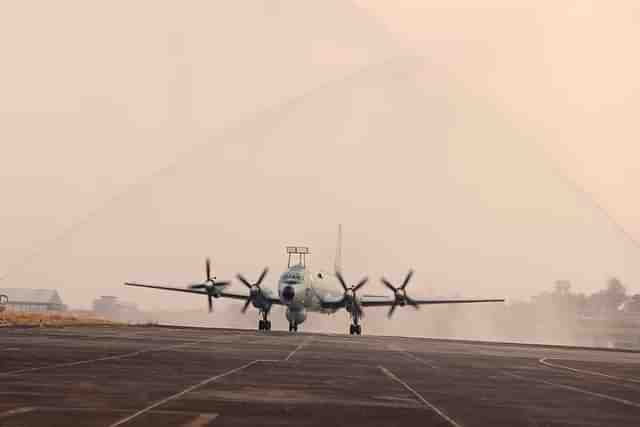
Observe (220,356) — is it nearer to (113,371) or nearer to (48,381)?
(113,371)

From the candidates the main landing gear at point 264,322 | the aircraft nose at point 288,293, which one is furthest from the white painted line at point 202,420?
the main landing gear at point 264,322

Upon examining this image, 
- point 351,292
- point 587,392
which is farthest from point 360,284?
point 587,392

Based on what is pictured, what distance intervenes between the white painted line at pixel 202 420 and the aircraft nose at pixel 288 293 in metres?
65.4

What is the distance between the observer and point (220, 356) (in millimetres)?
32156

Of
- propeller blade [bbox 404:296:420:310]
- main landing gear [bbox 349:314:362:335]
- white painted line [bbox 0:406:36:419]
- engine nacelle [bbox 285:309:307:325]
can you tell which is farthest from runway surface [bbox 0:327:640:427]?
main landing gear [bbox 349:314:362:335]

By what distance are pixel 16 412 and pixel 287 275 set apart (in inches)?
2647

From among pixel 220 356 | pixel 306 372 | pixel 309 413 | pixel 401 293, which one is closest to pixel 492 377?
pixel 306 372

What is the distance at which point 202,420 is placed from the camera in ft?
43.0

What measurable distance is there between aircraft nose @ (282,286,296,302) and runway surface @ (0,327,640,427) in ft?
155

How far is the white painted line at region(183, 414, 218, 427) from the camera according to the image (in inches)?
496

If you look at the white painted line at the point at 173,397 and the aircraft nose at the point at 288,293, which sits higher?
the aircraft nose at the point at 288,293

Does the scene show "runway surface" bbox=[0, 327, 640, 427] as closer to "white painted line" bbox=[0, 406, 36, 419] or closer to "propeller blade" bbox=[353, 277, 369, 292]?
"white painted line" bbox=[0, 406, 36, 419]

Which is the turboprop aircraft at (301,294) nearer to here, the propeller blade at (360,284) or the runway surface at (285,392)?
the propeller blade at (360,284)

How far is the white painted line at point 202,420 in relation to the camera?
12586mm
